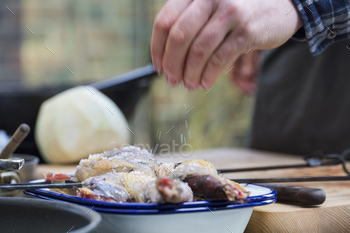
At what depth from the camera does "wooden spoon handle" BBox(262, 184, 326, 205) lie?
49 cm

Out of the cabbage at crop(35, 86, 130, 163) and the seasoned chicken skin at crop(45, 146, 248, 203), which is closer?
the seasoned chicken skin at crop(45, 146, 248, 203)

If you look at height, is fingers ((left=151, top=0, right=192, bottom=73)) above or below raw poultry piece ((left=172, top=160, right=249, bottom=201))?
above

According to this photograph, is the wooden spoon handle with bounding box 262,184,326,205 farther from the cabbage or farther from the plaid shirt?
the cabbage

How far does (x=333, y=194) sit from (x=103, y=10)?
188cm

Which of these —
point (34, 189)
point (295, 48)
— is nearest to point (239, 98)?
point (295, 48)

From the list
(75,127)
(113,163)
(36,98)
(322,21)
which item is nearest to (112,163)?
(113,163)

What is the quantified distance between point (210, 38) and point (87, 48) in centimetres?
180

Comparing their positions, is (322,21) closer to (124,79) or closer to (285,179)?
(285,179)

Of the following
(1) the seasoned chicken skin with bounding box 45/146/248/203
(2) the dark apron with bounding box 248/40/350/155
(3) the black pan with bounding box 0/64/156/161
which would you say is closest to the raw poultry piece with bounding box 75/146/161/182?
(1) the seasoned chicken skin with bounding box 45/146/248/203

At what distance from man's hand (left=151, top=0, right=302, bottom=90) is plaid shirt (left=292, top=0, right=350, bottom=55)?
9 cm

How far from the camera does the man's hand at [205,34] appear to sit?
47 cm

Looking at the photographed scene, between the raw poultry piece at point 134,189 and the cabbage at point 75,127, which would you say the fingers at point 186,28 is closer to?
the raw poultry piece at point 134,189

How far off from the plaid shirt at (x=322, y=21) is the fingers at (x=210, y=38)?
0.17m

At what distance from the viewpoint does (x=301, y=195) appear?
19.6 inches
